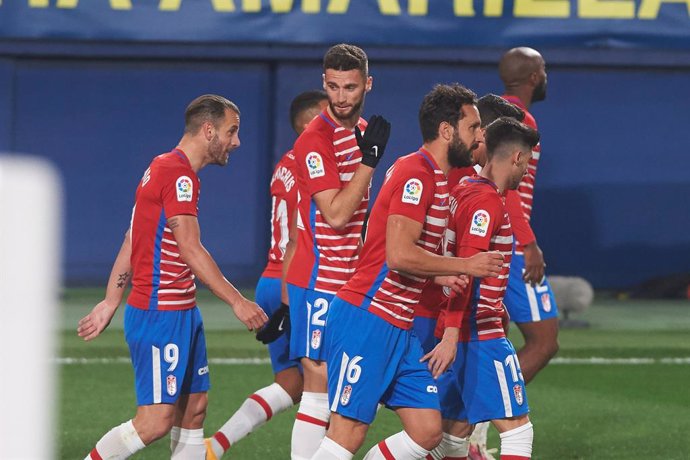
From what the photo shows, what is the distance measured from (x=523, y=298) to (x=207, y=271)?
1771mm


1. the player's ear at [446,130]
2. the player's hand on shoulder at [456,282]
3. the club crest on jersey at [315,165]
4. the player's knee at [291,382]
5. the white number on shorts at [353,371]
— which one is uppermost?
the player's ear at [446,130]

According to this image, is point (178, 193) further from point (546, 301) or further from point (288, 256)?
point (546, 301)

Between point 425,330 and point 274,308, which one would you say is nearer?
point 425,330

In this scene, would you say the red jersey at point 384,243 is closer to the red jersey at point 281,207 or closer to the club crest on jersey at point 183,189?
the club crest on jersey at point 183,189

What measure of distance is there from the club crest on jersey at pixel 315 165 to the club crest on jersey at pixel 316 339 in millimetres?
570

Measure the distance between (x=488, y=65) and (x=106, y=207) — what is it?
4.65 meters

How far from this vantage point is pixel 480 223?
3.62 meters

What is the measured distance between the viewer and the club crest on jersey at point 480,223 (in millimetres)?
3602

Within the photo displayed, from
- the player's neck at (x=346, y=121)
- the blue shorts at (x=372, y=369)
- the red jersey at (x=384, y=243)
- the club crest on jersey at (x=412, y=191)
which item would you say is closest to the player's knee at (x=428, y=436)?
the blue shorts at (x=372, y=369)

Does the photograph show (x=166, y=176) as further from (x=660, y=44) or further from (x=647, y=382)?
(x=660, y=44)

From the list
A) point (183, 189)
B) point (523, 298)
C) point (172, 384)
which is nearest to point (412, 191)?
point (183, 189)

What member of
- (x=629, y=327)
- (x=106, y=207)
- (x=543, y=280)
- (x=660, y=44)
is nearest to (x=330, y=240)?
(x=543, y=280)

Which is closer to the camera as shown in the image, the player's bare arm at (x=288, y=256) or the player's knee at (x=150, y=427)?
the player's knee at (x=150, y=427)

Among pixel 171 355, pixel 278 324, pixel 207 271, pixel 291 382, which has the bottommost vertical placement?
pixel 291 382
